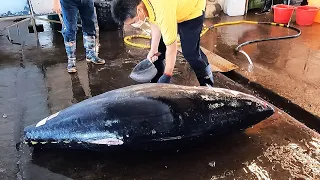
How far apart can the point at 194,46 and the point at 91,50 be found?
1.84 m

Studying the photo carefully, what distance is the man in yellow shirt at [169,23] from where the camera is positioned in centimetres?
248

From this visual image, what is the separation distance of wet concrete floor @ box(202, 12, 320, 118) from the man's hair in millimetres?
2036

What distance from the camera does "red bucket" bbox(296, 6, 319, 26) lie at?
21.1ft


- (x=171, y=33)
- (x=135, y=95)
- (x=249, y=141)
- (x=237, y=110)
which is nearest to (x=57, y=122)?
(x=135, y=95)

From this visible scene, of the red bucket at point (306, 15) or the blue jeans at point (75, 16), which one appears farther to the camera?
the red bucket at point (306, 15)

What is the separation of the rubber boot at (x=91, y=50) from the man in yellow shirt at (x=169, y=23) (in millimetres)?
1185

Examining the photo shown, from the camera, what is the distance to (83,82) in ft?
13.5

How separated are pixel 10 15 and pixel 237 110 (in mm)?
4958

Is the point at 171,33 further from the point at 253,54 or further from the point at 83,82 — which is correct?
the point at 253,54

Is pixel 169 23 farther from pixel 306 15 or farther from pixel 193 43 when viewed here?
pixel 306 15

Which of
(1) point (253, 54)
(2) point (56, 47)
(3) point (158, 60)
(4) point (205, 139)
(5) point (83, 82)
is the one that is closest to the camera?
(4) point (205, 139)

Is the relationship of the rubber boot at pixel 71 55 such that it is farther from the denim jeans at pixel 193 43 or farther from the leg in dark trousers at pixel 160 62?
the denim jeans at pixel 193 43

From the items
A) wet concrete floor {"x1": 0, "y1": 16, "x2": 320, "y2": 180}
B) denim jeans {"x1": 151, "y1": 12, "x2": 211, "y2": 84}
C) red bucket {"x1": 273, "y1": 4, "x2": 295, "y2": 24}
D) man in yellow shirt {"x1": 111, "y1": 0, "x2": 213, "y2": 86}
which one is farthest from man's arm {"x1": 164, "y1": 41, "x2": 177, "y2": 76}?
red bucket {"x1": 273, "y1": 4, "x2": 295, "y2": 24}

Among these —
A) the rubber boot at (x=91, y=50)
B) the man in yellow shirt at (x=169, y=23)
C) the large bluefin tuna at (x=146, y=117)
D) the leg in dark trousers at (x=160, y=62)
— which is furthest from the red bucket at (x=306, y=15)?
the large bluefin tuna at (x=146, y=117)
